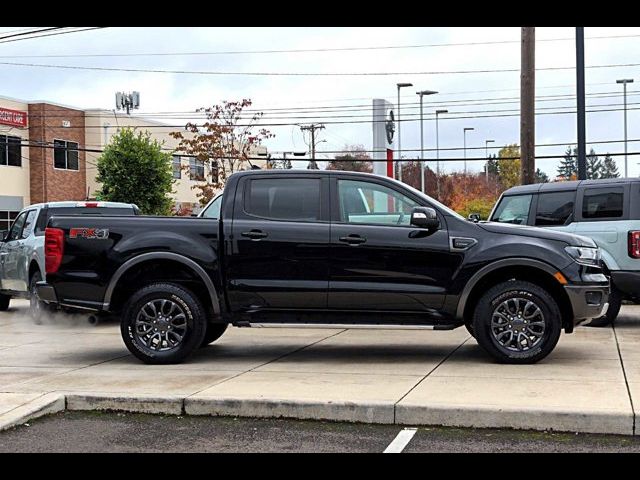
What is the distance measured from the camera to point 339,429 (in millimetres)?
6414

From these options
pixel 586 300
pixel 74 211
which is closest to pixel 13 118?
pixel 74 211

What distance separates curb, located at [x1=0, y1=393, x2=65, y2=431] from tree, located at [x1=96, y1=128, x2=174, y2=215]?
89.7ft

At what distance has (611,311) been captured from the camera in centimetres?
1181

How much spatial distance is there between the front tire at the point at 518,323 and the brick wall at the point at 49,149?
127 ft

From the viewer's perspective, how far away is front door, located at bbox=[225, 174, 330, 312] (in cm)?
879

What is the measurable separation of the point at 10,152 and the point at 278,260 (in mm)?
37964

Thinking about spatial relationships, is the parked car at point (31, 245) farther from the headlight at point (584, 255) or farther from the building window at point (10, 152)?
the building window at point (10, 152)

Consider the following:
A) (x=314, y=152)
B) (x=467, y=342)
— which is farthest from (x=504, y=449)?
(x=314, y=152)

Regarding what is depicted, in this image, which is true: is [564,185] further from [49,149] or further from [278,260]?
[49,149]

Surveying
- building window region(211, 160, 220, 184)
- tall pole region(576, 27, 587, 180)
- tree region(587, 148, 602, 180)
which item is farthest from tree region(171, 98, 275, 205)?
tree region(587, 148, 602, 180)

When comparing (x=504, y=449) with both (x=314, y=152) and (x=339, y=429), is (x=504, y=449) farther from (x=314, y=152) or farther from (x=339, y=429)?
(x=314, y=152)

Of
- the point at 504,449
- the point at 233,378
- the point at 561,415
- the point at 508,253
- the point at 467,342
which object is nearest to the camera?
the point at 504,449

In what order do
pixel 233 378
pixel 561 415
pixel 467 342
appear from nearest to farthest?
pixel 561 415 → pixel 233 378 → pixel 467 342

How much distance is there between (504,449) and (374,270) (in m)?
3.23
